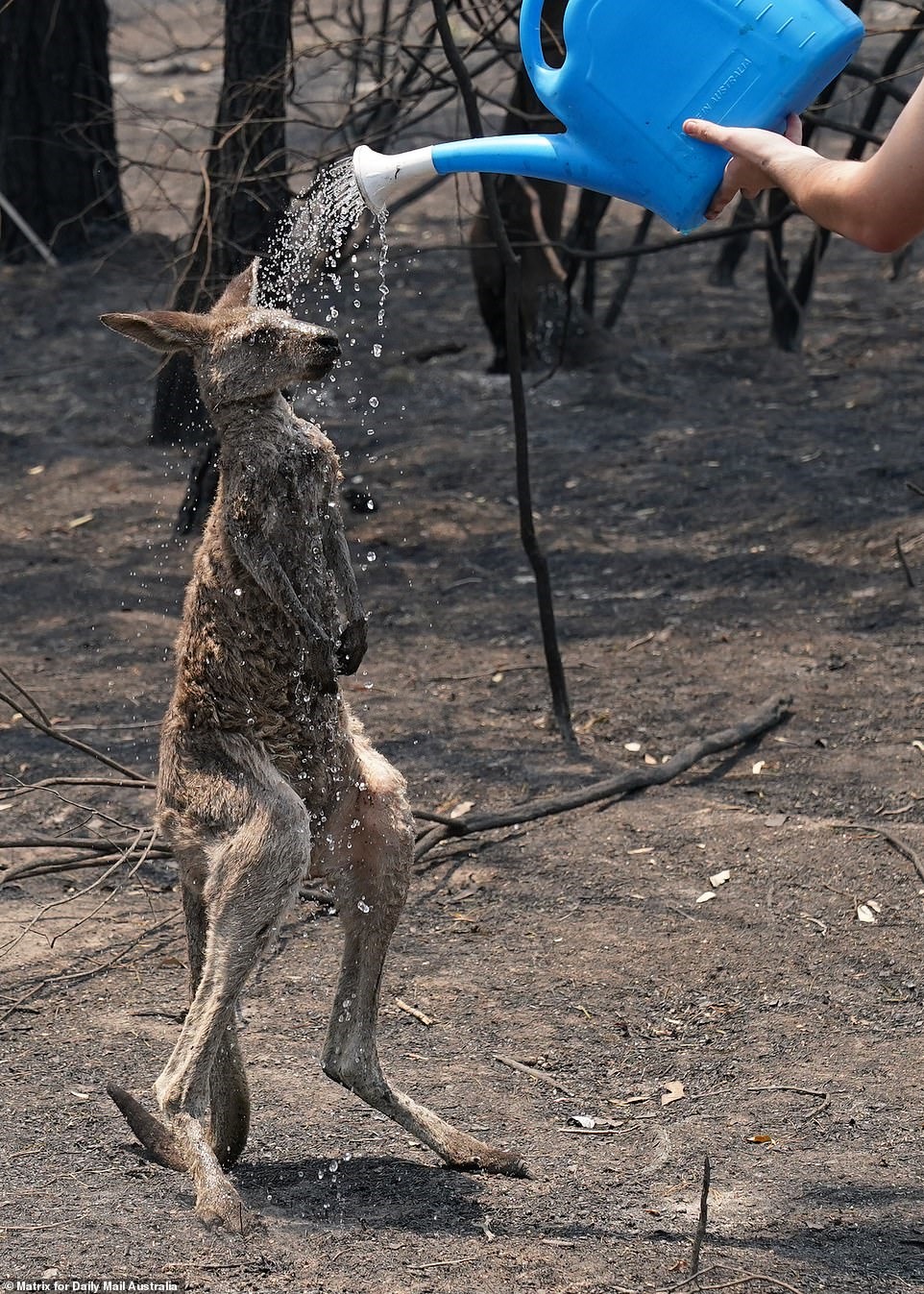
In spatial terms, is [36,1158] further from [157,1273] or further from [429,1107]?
[429,1107]

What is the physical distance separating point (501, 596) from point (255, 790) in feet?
14.6

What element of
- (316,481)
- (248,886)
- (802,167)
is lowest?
(248,886)

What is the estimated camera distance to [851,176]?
2791 millimetres

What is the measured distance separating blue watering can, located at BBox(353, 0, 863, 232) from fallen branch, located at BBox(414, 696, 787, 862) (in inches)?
97.6

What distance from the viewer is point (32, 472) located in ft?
31.6

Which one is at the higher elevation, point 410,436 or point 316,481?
point 316,481

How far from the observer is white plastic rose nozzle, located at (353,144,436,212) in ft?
11.9

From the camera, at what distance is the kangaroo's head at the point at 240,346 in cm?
348

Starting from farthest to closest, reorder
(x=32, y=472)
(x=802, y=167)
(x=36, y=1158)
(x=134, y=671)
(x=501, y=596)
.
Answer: (x=32, y=472) → (x=501, y=596) → (x=134, y=671) → (x=36, y=1158) → (x=802, y=167)

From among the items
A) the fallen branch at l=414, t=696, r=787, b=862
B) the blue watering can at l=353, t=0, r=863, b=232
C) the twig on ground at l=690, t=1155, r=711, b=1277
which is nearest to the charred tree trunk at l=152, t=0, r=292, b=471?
the fallen branch at l=414, t=696, r=787, b=862

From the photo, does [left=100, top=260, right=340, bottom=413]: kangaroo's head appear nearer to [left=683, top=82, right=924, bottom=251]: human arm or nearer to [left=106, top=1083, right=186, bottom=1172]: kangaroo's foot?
[left=683, top=82, right=924, bottom=251]: human arm

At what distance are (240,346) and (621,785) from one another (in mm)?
2724

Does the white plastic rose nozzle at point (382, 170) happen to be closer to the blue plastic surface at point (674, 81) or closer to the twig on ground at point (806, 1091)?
the blue plastic surface at point (674, 81)

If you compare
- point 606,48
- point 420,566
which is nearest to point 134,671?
point 420,566
